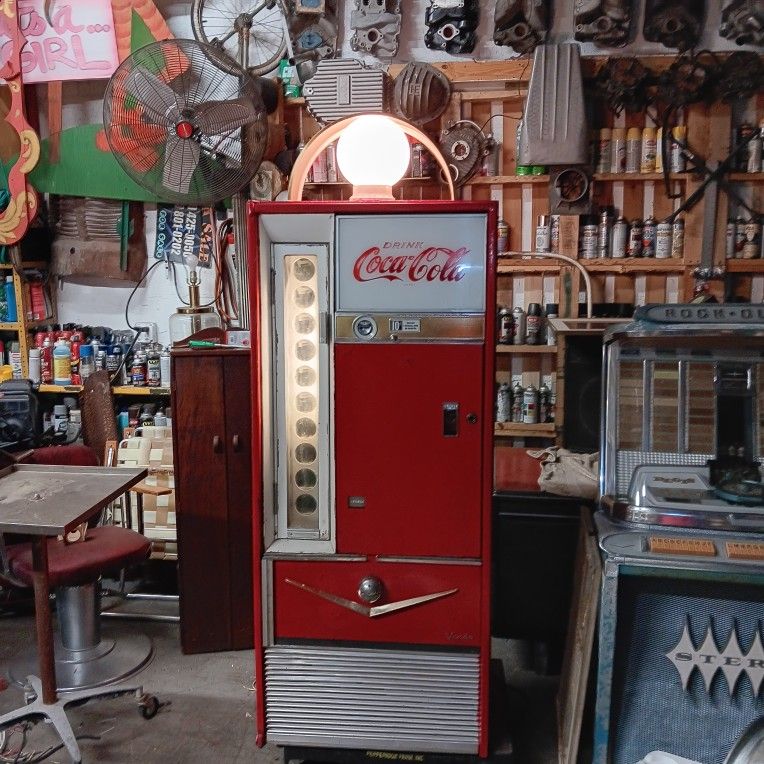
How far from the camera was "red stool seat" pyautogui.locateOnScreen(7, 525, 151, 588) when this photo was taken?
3.08 meters

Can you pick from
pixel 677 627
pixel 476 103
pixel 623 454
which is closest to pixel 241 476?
pixel 623 454

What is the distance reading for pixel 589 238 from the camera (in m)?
4.19

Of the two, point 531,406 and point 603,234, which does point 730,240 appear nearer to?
point 603,234

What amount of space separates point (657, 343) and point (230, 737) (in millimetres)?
2130

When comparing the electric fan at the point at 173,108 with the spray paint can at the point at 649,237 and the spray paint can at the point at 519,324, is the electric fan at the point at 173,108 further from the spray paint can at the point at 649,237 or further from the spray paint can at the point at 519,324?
the spray paint can at the point at 649,237

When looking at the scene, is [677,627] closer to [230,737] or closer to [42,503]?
[230,737]

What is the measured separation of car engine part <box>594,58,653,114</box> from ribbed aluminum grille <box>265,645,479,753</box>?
2975 mm

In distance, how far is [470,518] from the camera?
250cm

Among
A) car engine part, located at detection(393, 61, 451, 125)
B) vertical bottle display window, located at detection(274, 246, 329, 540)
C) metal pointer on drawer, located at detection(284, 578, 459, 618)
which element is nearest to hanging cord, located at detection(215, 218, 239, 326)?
car engine part, located at detection(393, 61, 451, 125)

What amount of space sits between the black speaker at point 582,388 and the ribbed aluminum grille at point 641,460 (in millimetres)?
746

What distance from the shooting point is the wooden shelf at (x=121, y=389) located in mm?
4434

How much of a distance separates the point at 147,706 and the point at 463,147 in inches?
123

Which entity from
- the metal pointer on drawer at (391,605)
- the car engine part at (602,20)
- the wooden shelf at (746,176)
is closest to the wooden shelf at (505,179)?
the car engine part at (602,20)

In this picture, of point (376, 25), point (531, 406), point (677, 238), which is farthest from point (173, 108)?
point (677, 238)
